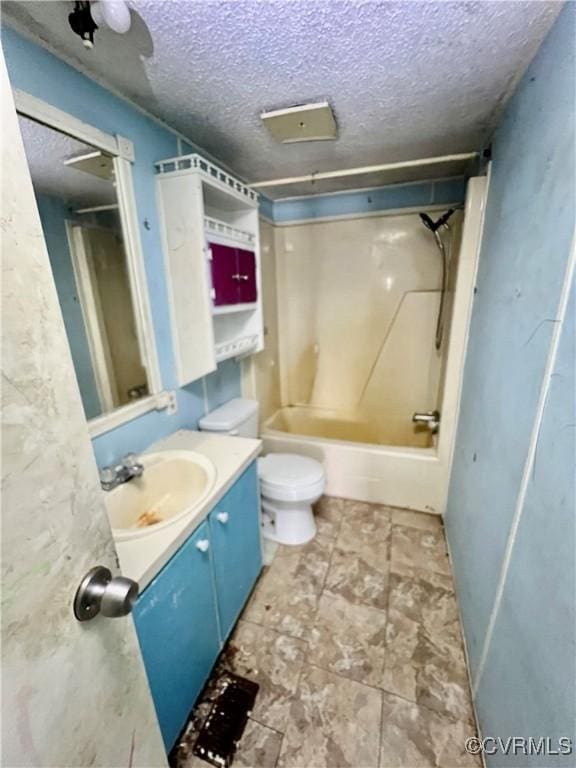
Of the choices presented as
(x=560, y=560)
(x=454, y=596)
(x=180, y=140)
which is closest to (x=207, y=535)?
(x=560, y=560)

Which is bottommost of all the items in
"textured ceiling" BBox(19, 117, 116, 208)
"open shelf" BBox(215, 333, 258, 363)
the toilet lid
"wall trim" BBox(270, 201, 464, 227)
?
the toilet lid

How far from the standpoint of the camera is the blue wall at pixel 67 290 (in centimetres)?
100

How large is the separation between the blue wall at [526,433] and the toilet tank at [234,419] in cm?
116

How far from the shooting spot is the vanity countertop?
2.76 ft

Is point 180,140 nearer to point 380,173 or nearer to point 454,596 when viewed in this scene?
point 380,173

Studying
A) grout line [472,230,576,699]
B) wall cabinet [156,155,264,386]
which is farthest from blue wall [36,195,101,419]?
grout line [472,230,576,699]

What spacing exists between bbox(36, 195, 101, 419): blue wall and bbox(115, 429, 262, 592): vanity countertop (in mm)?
384

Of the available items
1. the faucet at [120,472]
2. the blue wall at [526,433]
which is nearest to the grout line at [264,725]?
the blue wall at [526,433]

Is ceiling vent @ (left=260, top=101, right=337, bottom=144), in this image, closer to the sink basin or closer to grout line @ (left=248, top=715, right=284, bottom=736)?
the sink basin

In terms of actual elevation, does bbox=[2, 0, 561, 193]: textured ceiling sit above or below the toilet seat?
above

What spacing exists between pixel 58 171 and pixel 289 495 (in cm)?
165

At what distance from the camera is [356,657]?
1.29 meters

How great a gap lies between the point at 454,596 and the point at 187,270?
196 cm

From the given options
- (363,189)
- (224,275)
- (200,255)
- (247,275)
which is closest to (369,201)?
(363,189)
